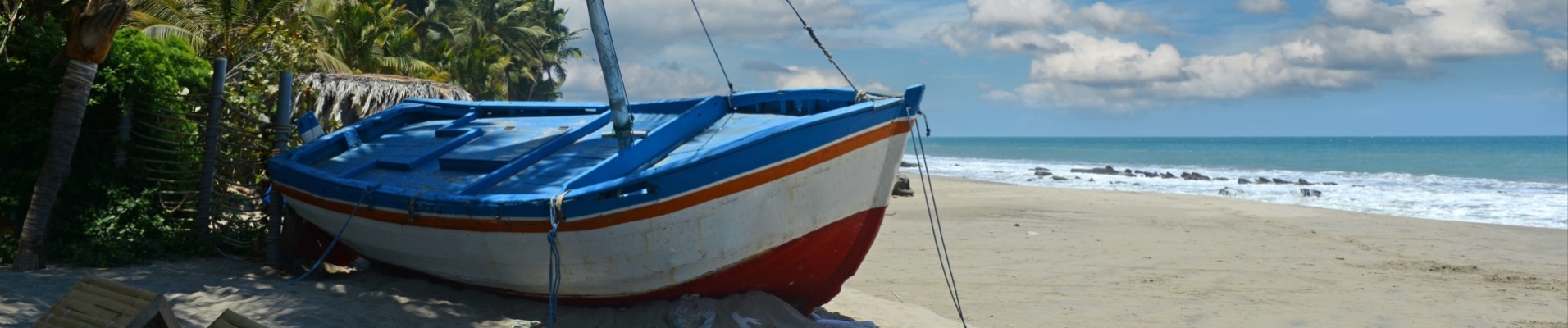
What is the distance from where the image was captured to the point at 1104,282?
10.1m

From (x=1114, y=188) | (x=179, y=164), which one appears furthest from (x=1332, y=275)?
(x=1114, y=188)

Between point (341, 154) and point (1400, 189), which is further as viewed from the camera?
point (1400, 189)

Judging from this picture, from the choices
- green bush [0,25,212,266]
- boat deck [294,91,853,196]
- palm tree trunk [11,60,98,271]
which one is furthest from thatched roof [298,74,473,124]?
palm tree trunk [11,60,98,271]

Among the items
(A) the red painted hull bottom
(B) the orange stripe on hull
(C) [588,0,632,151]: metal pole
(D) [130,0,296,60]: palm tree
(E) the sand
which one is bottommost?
(E) the sand

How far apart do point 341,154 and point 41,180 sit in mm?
1863

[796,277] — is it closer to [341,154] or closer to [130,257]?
[341,154]

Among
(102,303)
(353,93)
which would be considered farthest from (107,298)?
(353,93)

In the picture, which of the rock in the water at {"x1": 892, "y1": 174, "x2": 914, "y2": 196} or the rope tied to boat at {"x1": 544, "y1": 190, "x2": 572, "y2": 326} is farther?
the rock in the water at {"x1": 892, "y1": 174, "x2": 914, "y2": 196}

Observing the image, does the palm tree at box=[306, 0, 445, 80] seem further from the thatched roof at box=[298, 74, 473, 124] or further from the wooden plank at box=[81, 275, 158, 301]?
the wooden plank at box=[81, 275, 158, 301]

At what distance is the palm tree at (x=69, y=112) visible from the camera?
21.5ft

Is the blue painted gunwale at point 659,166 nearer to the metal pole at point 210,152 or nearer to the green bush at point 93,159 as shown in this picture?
the metal pole at point 210,152

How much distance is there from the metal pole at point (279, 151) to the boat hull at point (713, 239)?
144 cm

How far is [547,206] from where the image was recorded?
17.9 feet

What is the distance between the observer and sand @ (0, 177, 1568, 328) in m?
6.18
